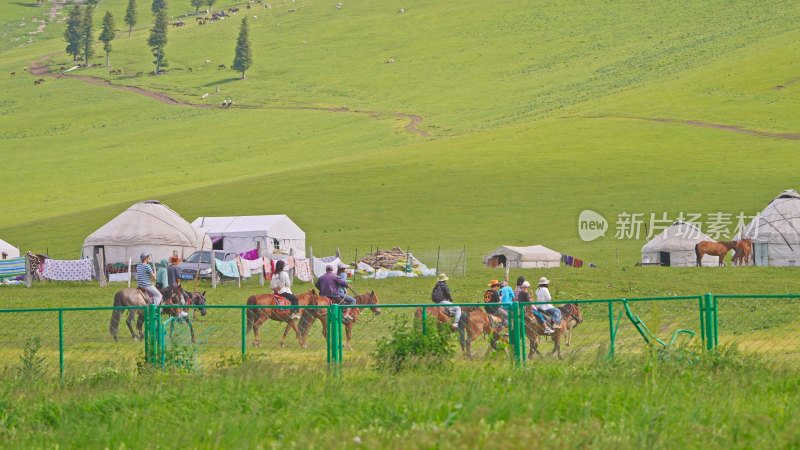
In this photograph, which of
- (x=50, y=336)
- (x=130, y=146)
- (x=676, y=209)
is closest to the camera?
(x=50, y=336)

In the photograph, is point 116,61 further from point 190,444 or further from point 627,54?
point 190,444

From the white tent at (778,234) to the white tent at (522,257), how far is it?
29.1 ft

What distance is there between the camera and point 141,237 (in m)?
37.7

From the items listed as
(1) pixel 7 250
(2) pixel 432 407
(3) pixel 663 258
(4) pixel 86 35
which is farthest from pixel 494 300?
(4) pixel 86 35

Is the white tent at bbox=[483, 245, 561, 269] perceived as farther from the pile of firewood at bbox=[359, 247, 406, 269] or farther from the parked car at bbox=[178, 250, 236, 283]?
the parked car at bbox=[178, 250, 236, 283]

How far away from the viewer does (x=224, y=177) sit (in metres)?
77.9

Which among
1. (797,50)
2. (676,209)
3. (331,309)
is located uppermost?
(797,50)

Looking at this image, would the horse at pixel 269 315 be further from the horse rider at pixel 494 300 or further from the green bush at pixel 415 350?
the horse rider at pixel 494 300

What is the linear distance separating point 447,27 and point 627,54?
41.7 metres

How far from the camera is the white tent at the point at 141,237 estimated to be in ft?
124

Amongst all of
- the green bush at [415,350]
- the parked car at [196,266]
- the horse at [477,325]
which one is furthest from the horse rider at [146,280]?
the parked car at [196,266]

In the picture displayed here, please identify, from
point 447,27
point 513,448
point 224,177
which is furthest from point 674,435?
point 447,27

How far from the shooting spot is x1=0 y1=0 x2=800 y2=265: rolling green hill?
57.9 m

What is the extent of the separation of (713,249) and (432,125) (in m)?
58.7
